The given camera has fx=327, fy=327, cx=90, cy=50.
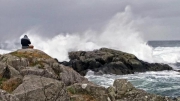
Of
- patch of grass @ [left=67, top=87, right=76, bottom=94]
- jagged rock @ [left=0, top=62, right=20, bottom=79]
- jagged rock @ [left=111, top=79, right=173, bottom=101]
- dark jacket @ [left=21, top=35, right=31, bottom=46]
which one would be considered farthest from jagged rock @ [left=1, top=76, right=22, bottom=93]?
dark jacket @ [left=21, top=35, right=31, bottom=46]

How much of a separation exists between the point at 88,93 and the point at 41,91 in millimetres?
4052

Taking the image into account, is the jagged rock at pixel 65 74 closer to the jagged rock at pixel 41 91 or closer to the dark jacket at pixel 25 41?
the dark jacket at pixel 25 41

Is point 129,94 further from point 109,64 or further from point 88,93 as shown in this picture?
point 109,64

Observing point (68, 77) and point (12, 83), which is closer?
point (12, 83)

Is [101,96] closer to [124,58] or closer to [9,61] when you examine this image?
[9,61]

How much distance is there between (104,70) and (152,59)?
35.1 m

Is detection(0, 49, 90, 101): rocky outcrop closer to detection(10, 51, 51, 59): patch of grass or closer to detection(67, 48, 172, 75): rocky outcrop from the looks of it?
detection(10, 51, 51, 59): patch of grass

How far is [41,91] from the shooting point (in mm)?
15266

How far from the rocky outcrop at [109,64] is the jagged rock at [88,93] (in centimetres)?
3540

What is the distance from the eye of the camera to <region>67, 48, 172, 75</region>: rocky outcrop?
55.8 m

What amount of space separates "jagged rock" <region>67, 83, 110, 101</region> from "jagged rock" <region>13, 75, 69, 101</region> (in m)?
2.23

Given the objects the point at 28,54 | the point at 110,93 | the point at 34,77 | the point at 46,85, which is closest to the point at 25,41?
the point at 28,54

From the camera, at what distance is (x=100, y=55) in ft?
201

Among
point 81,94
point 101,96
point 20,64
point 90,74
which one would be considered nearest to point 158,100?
point 101,96
